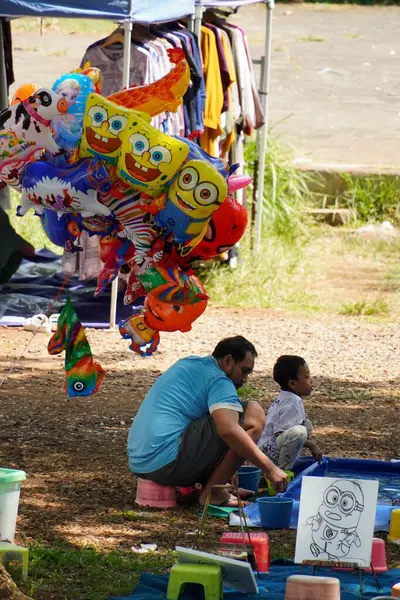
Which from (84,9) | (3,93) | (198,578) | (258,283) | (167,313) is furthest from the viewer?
(258,283)

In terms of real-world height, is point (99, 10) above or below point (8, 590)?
above

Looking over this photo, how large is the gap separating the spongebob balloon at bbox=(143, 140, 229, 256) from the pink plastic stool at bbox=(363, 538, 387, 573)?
1551 millimetres

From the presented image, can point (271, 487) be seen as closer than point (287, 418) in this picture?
Yes

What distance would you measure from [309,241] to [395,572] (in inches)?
293

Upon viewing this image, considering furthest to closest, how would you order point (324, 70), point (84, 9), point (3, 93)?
point (324, 70) < point (3, 93) < point (84, 9)

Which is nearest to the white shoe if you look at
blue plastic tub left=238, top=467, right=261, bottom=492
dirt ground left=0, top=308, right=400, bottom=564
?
dirt ground left=0, top=308, right=400, bottom=564

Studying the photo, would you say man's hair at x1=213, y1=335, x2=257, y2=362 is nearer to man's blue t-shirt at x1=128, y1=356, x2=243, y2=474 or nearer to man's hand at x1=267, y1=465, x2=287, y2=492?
man's blue t-shirt at x1=128, y1=356, x2=243, y2=474

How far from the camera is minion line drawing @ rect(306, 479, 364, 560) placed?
444 cm

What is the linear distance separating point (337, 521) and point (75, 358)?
174 centimetres

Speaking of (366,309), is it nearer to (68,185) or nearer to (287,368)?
(287,368)

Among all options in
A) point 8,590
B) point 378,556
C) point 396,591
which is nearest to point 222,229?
point 378,556

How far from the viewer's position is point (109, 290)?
9.64m

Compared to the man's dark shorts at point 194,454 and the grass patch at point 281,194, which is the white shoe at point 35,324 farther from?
the man's dark shorts at point 194,454

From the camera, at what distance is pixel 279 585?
4.49m
